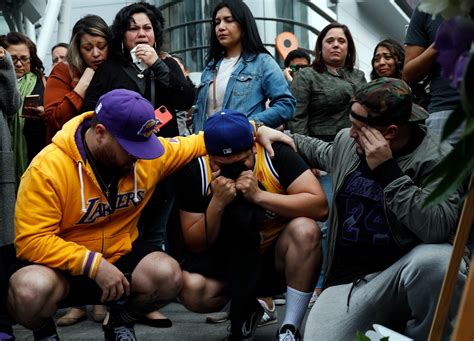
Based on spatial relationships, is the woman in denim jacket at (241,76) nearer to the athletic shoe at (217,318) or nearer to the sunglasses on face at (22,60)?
the athletic shoe at (217,318)

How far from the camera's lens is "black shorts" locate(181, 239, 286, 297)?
395 cm

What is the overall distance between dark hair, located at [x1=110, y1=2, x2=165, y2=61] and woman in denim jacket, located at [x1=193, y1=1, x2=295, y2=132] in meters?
0.31

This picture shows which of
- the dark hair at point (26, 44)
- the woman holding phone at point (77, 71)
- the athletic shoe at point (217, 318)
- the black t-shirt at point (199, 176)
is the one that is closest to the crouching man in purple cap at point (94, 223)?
the black t-shirt at point (199, 176)

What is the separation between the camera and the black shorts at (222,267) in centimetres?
395

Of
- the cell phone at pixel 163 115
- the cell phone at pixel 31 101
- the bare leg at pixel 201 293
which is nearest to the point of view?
the bare leg at pixel 201 293

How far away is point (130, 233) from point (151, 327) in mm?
744

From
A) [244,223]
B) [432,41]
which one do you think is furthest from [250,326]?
[432,41]

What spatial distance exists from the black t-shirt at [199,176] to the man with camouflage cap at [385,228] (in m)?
0.25

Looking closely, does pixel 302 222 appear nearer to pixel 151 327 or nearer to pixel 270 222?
pixel 270 222

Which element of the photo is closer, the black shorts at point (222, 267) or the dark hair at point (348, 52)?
the black shorts at point (222, 267)

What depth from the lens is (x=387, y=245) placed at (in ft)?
11.5

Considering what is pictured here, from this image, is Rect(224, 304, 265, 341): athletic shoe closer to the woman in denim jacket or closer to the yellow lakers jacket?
the yellow lakers jacket

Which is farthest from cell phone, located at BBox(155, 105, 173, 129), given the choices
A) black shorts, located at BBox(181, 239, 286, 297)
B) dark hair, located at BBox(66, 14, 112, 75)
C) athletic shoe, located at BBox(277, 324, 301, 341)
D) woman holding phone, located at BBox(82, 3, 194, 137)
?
athletic shoe, located at BBox(277, 324, 301, 341)

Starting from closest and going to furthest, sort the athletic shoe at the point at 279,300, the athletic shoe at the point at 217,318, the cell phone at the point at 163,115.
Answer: the cell phone at the point at 163,115
the athletic shoe at the point at 217,318
the athletic shoe at the point at 279,300
